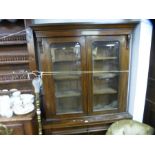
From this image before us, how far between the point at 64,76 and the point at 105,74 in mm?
450

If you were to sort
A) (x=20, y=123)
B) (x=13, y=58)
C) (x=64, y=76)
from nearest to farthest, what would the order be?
(x=20, y=123) < (x=13, y=58) < (x=64, y=76)

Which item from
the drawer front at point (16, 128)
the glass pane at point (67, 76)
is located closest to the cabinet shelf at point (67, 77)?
the glass pane at point (67, 76)

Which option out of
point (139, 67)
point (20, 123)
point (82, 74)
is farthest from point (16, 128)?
point (139, 67)

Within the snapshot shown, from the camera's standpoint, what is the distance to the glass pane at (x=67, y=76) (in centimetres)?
156

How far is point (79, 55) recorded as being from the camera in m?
1.56

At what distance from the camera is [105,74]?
5.60 feet

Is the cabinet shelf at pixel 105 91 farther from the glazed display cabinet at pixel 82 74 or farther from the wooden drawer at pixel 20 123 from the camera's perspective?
the wooden drawer at pixel 20 123

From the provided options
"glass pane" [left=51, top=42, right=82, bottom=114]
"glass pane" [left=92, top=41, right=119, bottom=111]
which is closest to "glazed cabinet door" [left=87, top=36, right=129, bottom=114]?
"glass pane" [left=92, top=41, right=119, bottom=111]

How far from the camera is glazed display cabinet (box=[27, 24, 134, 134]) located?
1481 millimetres

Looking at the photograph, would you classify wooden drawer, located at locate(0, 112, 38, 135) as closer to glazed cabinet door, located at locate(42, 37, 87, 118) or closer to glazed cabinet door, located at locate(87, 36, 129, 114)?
glazed cabinet door, located at locate(42, 37, 87, 118)

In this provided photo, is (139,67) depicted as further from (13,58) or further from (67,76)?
(13,58)
